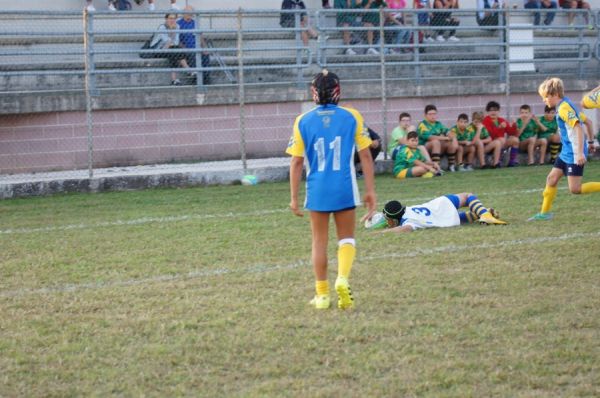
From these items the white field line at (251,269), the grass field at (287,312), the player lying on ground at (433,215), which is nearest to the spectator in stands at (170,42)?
the grass field at (287,312)

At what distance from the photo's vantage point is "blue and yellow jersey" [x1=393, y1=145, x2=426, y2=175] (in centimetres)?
1738

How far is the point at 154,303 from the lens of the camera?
7.38 m

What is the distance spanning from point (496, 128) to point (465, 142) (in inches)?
31.4

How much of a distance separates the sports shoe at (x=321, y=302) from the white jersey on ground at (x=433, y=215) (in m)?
3.69

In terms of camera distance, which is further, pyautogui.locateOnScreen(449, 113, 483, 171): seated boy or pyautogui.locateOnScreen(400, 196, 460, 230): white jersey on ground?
pyautogui.locateOnScreen(449, 113, 483, 171): seated boy

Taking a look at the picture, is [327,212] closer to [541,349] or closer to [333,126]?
[333,126]

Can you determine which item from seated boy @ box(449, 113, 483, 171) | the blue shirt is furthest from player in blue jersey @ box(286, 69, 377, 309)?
the blue shirt

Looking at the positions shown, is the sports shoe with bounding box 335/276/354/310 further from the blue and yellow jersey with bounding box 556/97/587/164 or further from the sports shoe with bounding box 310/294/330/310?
the blue and yellow jersey with bounding box 556/97/587/164

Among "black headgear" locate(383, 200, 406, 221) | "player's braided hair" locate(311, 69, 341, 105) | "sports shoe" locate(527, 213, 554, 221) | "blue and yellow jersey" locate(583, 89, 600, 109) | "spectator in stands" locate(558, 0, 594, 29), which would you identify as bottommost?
"sports shoe" locate(527, 213, 554, 221)

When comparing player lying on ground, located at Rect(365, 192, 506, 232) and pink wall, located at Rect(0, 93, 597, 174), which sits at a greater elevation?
pink wall, located at Rect(0, 93, 597, 174)

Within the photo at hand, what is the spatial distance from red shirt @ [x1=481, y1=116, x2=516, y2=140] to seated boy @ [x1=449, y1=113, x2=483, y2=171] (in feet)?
1.33

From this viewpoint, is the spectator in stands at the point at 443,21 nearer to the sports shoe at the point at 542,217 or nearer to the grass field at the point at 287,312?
the grass field at the point at 287,312

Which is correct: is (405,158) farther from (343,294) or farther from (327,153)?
(343,294)

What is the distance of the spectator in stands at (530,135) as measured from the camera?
19.3 meters
